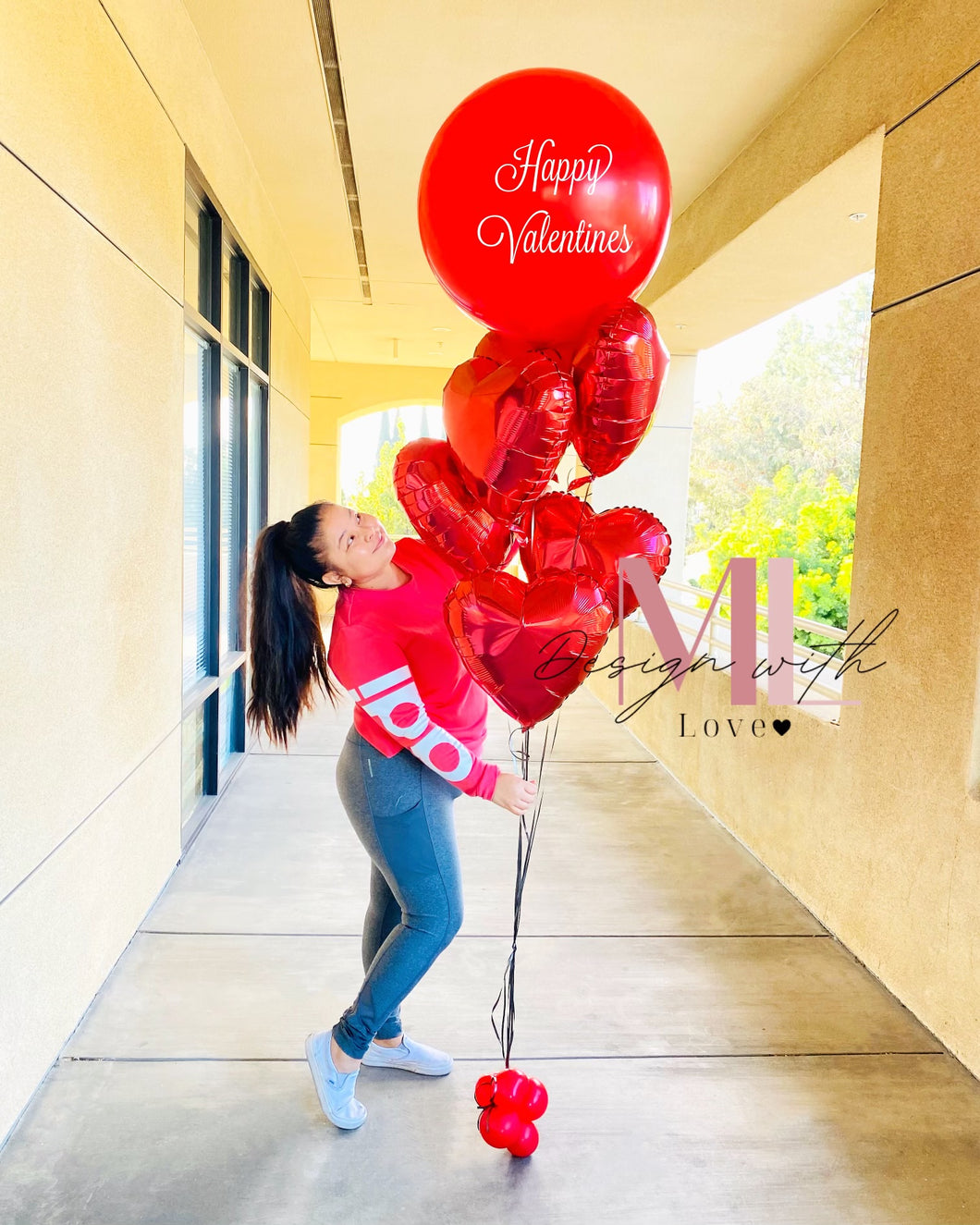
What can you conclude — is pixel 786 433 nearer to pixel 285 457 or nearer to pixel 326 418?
pixel 326 418

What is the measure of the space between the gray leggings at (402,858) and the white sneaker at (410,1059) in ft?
0.79

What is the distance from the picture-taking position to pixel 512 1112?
169cm

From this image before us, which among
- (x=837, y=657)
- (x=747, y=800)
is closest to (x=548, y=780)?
(x=747, y=800)

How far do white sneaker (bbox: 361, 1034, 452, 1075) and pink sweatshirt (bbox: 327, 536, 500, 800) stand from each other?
741 millimetres

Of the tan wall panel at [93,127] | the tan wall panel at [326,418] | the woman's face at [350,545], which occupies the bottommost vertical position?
the woman's face at [350,545]

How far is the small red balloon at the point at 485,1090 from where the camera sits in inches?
68.1

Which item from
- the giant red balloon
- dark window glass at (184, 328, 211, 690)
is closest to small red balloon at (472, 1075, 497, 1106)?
the giant red balloon

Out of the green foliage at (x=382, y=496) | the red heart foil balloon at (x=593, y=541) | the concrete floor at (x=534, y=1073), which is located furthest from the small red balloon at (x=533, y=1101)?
the green foliage at (x=382, y=496)

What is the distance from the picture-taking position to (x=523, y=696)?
1.46 m

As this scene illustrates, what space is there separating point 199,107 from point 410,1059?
2.98 meters

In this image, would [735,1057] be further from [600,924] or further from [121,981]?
[121,981]

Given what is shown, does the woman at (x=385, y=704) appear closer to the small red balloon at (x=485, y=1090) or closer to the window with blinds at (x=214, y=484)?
the small red balloon at (x=485, y=1090)

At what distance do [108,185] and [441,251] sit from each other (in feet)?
3.68

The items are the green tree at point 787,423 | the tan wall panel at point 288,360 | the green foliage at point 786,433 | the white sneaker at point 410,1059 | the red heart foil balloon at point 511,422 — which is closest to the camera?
the red heart foil balloon at point 511,422
